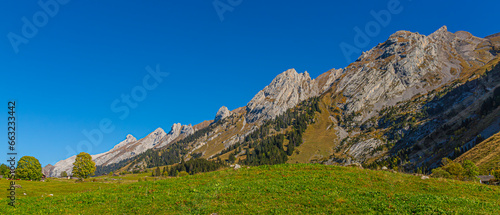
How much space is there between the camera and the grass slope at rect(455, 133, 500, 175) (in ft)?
360

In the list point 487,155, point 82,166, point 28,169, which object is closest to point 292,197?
point 28,169

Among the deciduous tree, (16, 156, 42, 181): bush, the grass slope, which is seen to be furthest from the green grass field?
the grass slope

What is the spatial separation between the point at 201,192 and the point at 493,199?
28768mm

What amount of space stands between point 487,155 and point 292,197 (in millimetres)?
148799

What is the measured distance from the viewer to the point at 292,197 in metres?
23.9

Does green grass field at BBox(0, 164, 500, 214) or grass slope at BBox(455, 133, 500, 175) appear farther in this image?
grass slope at BBox(455, 133, 500, 175)

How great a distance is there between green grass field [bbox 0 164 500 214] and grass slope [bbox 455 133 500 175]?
369 feet

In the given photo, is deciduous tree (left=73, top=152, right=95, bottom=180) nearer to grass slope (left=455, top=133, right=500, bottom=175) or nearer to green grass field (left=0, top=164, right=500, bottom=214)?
green grass field (left=0, top=164, right=500, bottom=214)

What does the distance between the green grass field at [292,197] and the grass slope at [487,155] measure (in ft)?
369

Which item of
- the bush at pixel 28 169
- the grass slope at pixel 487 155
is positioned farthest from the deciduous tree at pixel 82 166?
the grass slope at pixel 487 155

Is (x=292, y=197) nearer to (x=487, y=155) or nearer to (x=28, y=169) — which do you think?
(x=28, y=169)

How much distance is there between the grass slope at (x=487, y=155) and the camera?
10962cm

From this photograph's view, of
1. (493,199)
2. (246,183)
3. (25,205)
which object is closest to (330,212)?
(246,183)

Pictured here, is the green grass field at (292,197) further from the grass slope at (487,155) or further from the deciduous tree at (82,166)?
the grass slope at (487,155)
